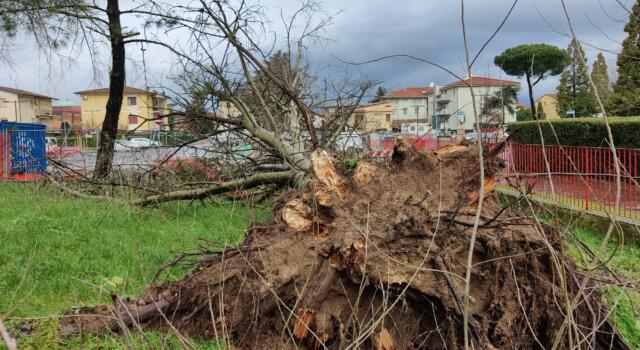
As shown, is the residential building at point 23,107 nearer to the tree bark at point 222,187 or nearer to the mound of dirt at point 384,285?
the tree bark at point 222,187

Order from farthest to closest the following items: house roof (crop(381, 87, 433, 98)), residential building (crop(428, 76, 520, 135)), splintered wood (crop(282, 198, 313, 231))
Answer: house roof (crop(381, 87, 433, 98)) → splintered wood (crop(282, 198, 313, 231)) → residential building (crop(428, 76, 520, 135))

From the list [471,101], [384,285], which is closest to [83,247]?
[384,285]

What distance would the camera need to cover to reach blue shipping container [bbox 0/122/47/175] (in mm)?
13312

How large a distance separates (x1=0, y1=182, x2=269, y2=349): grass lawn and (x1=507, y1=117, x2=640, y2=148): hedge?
25.3 feet

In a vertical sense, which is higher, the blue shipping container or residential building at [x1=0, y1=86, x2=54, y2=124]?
residential building at [x1=0, y1=86, x2=54, y2=124]

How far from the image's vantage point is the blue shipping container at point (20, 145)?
13312 mm

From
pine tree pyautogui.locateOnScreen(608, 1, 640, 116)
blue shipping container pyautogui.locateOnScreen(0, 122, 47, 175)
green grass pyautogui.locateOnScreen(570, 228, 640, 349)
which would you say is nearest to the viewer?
green grass pyautogui.locateOnScreen(570, 228, 640, 349)

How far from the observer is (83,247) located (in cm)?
531

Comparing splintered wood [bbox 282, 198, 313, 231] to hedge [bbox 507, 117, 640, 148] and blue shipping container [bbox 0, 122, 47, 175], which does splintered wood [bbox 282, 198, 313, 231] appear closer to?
hedge [bbox 507, 117, 640, 148]

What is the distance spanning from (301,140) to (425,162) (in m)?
4.24

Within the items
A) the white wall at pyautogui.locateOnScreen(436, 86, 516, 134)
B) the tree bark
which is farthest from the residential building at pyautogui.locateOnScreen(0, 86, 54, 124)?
the white wall at pyautogui.locateOnScreen(436, 86, 516, 134)

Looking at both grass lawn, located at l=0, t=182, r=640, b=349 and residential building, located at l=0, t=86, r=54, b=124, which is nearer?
grass lawn, located at l=0, t=182, r=640, b=349

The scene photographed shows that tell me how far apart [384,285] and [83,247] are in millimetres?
3833

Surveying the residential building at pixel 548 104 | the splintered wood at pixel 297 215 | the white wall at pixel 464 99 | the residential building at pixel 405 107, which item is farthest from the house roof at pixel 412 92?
the splintered wood at pixel 297 215
